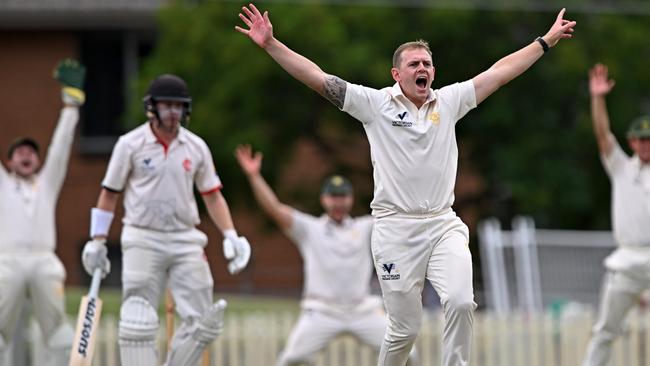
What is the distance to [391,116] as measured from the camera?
30.5ft

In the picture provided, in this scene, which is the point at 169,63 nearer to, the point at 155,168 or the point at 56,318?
the point at 56,318

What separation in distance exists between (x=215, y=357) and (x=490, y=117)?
769 centimetres

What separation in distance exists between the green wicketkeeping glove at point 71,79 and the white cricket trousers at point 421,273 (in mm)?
3900

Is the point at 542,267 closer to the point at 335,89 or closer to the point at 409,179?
the point at 409,179

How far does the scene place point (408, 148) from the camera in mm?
9250

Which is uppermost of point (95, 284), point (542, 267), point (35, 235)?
point (542, 267)

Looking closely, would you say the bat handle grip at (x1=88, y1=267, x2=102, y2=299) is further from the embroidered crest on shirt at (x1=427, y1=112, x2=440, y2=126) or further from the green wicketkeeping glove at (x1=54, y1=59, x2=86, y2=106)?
the embroidered crest on shirt at (x1=427, y1=112, x2=440, y2=126)

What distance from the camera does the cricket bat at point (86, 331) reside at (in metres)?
10.3

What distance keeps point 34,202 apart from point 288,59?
12.9ft

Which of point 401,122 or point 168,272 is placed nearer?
point 401,122

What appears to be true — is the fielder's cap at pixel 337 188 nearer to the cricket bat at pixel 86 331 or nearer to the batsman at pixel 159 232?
the batsman at pixel 159 232

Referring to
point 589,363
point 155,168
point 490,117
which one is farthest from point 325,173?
point 155,168

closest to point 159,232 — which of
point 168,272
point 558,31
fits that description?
point 168,272

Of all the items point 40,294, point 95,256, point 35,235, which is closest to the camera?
point 95,256
